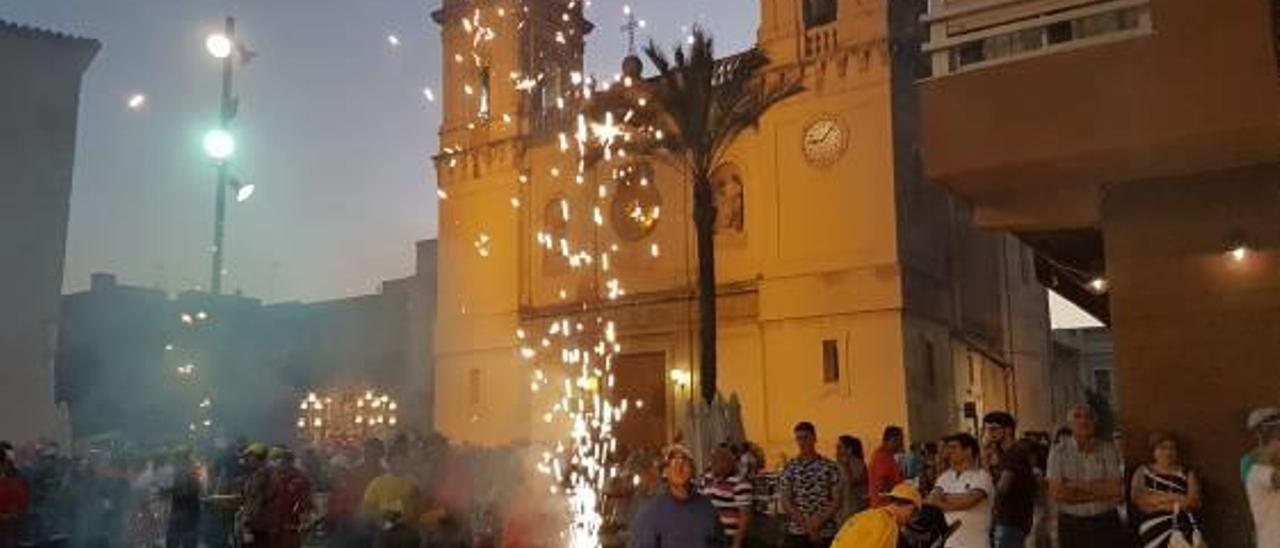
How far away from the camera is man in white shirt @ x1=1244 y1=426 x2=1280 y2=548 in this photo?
7.40 m

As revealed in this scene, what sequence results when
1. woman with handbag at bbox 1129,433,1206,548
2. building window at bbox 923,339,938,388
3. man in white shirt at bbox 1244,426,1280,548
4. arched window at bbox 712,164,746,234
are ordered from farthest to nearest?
arched window at bbox 712,164,746,234
building window at bbox 923,339,938,388
woman with handbag at bbox 1129,433,1206,548
man in white shirt at bbox 1244,426,1280,548

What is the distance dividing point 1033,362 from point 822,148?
401 inches

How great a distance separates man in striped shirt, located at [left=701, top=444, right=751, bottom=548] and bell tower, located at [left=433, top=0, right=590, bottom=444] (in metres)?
21.0

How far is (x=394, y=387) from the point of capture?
42.5m

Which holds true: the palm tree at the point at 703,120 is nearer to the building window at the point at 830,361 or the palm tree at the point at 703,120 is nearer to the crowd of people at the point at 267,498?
the building window at the point at 830,361

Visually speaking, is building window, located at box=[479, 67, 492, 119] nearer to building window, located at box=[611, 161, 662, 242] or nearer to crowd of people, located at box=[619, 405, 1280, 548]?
building window, located at box=[611, 161, 662, 242]

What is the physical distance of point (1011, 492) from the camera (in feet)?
29.2

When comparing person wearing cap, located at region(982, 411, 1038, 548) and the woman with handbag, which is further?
person wearing cap, located at region(982, 411, 1038, 548)

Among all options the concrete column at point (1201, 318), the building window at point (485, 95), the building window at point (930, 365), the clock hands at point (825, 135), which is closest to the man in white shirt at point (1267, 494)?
the concrete column at point (1201, 318)

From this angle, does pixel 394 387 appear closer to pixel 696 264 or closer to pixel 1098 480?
pixel 696 264

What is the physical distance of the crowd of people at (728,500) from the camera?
6909 mm

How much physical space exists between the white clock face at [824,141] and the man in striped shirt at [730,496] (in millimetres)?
17291

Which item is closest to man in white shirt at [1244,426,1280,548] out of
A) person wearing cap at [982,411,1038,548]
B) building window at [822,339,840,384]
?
person wearing cap at [982,411,1038,548]

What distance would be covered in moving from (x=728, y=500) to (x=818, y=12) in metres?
20.1
